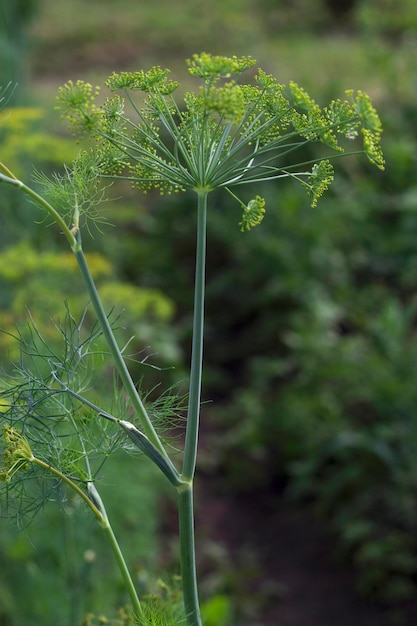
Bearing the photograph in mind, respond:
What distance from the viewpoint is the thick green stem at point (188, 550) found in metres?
0.79

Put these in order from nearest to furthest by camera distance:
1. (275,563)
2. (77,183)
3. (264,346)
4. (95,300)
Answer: (95,300)
(77,183)
(275,563)
(264,346)

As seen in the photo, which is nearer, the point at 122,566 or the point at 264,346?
the point at 122,566

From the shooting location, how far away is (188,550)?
800mm

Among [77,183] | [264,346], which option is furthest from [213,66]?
[264,346]

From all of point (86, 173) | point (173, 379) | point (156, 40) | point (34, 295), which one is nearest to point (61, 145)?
point (34, 295)

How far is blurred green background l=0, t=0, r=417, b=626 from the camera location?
11.5ft

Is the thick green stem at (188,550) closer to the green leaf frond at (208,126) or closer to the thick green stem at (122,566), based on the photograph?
the thick green stem at (122,566)

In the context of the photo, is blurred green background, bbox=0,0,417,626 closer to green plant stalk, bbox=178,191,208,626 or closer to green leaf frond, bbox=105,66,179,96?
green plant stalk, bbox=178,191,208,626

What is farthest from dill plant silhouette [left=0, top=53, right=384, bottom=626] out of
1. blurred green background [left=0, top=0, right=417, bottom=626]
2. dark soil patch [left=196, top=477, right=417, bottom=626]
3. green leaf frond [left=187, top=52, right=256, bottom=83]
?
dark soil patch [left=196, top=477, right=417, bottom=626]

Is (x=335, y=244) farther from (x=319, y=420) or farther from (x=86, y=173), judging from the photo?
(x=86, y=173)

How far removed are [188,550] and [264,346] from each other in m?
4.93

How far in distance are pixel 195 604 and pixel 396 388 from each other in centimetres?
329

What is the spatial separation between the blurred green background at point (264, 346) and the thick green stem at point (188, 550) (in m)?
1.20

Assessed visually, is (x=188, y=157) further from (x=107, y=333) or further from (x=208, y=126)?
(x=107, y=333)
